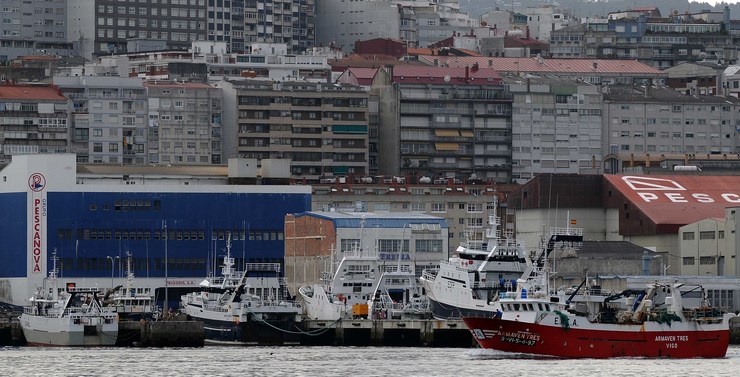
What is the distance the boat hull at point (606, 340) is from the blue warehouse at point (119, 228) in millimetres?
62387

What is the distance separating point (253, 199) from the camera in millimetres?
190625

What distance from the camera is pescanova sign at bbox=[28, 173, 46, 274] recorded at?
184125mm

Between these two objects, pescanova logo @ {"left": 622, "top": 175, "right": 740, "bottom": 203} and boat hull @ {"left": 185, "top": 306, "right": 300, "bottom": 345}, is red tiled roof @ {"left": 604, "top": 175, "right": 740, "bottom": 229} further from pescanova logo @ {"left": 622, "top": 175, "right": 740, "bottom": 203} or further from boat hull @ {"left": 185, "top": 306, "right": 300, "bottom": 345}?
boat hull @ {"left": 185, "top": 306, "right": 300, "bottom": 345}

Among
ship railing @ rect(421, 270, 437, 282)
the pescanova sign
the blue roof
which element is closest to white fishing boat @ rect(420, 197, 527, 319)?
ship railing @ rect(421, 270, 437, 282)

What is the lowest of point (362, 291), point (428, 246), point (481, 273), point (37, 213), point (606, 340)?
point (606, 340)

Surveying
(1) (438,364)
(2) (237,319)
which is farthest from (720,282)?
(1) (438,364)

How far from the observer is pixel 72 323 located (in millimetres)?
143500

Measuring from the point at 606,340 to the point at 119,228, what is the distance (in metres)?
71.7

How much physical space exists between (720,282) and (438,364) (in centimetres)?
4666

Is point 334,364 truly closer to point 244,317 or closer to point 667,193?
point 244,317

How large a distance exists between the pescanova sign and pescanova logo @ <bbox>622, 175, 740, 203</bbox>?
47802mm

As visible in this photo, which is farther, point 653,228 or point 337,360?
point 653,228

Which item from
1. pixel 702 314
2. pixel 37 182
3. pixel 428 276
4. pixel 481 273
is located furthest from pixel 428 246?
pixel 702 314

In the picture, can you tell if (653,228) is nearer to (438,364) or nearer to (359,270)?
(359,270)
